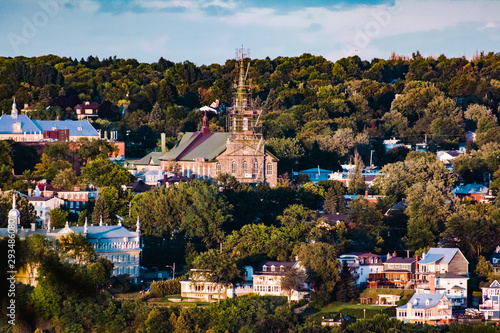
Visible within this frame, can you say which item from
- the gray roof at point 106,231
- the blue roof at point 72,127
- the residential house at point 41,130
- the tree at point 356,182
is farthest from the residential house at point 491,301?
the blue roof at point 72,127

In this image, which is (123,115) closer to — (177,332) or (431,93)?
(431,93)

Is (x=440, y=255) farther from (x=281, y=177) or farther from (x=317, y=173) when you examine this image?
(x=317, y=173)

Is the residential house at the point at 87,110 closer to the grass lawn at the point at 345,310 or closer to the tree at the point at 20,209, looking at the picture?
the tree at the point at 20,209

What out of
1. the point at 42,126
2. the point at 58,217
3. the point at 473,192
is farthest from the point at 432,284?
the point at 42,126

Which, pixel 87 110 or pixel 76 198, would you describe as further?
pixel 87 110

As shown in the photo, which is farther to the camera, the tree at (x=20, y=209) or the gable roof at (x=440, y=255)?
the tree at (x=20, y=209)
